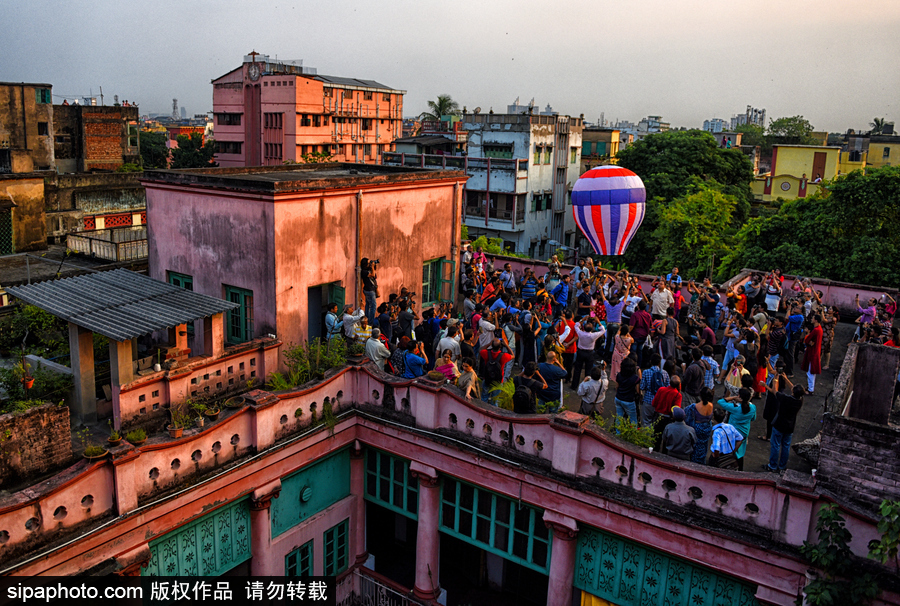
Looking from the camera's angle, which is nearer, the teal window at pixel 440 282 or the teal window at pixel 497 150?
the teal window at pixel 440 282

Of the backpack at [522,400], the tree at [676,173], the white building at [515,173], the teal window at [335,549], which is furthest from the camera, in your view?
the white building at [515,173]

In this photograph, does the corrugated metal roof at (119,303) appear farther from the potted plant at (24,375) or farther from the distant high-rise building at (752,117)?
the distant high-rise building at (752,117)

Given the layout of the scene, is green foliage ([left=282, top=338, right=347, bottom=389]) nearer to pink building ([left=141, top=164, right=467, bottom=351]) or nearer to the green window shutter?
pink building ([left=141, top=164, right=467, bottom=351])

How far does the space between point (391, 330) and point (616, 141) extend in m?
58.4

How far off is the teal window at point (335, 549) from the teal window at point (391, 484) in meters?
0.79

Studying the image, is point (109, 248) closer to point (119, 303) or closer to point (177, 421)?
point (119, 303)

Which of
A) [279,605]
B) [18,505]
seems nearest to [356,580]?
[279,605]

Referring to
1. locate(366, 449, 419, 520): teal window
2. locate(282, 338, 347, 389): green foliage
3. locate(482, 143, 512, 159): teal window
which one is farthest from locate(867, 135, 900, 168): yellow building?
locate(366, 449, 419, 520): teal window

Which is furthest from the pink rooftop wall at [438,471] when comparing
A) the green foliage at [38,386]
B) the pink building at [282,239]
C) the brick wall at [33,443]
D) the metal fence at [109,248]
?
the metal fence at [109,248]

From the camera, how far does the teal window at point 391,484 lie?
12719 millimetres

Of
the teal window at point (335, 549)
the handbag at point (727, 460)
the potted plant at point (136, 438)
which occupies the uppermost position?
the potted plant at point (136, 438)

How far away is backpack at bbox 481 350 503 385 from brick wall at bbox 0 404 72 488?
6933 millimetres

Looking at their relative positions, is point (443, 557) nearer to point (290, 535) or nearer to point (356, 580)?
point (356, 580)

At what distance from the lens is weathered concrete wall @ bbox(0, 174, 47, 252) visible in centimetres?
2762
